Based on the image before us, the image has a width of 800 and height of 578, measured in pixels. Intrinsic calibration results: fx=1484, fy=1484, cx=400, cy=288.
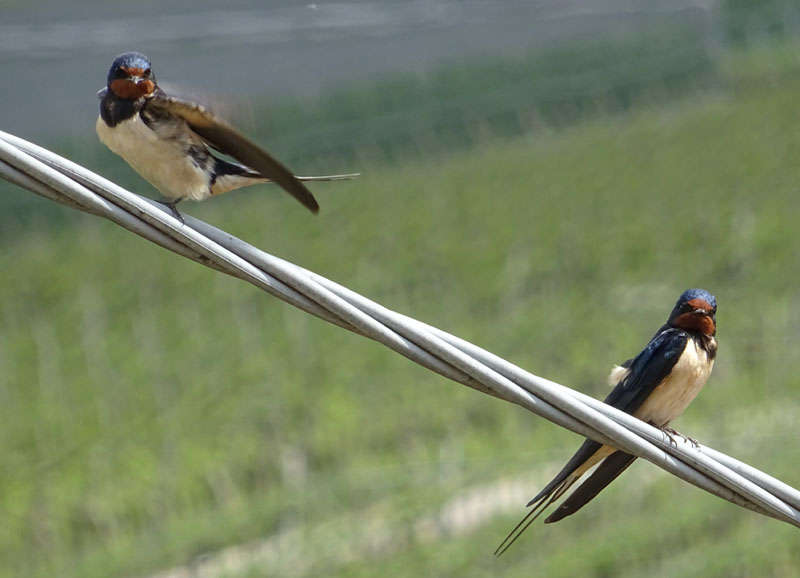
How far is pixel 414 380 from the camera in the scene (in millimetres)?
13547

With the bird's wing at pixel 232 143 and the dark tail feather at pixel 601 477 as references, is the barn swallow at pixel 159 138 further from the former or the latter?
the dark tail feather at pixel 601 477

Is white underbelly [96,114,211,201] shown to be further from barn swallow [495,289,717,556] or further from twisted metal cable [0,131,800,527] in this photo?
barn swallow [495,289,717,556]

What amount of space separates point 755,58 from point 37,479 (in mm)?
16934

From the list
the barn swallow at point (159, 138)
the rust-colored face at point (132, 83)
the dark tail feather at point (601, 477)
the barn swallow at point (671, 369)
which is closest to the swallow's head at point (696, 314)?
the barn swallow at point (671, 369)

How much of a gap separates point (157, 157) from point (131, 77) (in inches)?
7.0

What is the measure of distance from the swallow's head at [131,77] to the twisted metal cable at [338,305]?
2.60 feet

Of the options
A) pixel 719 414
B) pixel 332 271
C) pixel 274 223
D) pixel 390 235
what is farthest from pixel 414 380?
pixel 274 223

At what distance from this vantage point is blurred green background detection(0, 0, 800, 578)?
10.5 meters

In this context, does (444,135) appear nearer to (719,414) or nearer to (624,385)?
(719,414)

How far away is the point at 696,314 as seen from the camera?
3.64m

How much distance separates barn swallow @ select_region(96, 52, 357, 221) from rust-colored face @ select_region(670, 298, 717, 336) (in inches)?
42.3

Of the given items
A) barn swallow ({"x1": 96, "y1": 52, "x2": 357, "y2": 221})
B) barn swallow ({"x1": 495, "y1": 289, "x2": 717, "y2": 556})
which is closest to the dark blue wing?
barn swallow ({"x1": 495, "y1": 289, "x2": 717, "y2": 556})

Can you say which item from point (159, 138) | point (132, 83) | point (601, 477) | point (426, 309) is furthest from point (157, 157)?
point (426, 309)

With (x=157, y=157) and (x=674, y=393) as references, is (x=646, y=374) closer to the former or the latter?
(x=674, y=393)
